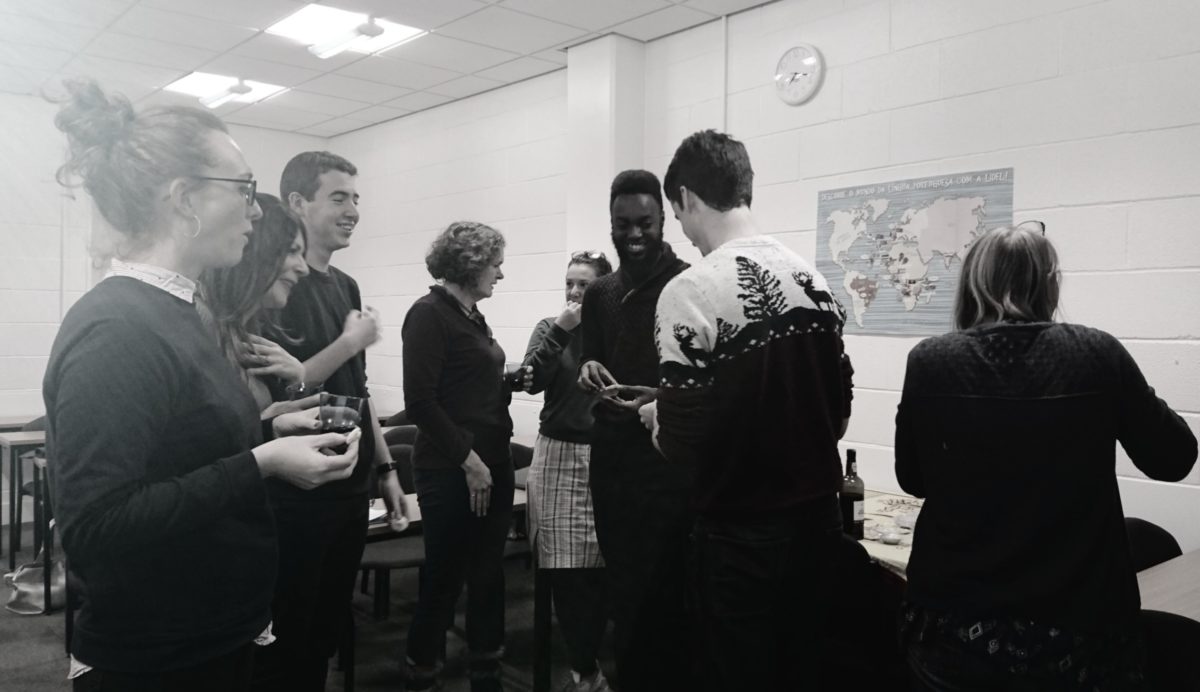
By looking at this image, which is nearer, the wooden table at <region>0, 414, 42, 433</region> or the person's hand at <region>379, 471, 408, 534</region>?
the wooden table at <region>0, 414, 42, 433</region>

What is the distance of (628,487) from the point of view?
1.95 metres

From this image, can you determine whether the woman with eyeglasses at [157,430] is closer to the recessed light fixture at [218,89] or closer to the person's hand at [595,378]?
the recessed light fixture at [218,89]

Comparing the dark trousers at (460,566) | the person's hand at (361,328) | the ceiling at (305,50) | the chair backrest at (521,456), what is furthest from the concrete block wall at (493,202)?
the person's hand at (361,328)

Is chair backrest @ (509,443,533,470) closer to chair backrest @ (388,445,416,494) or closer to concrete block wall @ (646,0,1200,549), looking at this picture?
chair backrest @ (388,445,416,494)

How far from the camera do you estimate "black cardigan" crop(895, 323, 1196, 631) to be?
48.7 inches

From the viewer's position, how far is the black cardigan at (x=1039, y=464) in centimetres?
124

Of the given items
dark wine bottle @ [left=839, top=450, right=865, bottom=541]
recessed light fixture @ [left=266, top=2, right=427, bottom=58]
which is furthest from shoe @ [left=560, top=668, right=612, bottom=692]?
recessed light fixture @ [left=266, top=2, right=427, bottom=58]

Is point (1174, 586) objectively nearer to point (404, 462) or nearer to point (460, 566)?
point (460, 566)

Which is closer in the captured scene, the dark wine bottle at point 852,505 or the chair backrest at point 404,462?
the dark wine bottle at point 852,505

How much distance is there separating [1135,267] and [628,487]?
1.72 metres

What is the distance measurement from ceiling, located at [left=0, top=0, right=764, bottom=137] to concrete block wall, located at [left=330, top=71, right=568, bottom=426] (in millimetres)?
150

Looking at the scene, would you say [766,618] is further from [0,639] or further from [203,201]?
[0,639]

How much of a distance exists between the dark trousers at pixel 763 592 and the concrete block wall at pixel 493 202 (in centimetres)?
234

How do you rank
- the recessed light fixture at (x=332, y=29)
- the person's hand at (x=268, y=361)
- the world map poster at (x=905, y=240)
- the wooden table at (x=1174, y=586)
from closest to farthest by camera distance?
the person's hand at (x=268, y=361)
the wooden table at (x=1174, y=586)
the world map poster at (x=905, y=240)
the recessed light fixture at (x=332, y=29)
